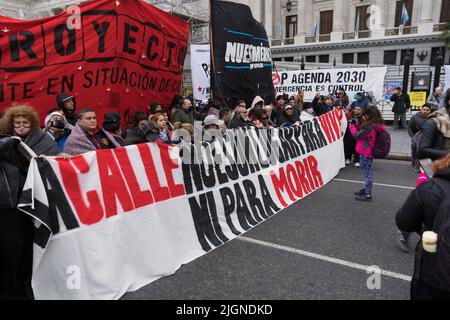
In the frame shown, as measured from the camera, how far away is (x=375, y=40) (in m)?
36.7

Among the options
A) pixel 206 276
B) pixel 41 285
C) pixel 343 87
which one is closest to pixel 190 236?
pixel 206 276

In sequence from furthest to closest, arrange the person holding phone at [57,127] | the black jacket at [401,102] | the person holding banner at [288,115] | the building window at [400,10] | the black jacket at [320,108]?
the building window at [400,10], the black jacket at [401,102], the black jacket at [320,108], the person holding banner at [288,115], the person holding phone at [57,127]

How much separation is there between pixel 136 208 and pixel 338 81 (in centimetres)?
1221

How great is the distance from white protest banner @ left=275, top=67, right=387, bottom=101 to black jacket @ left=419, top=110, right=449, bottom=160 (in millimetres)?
9750

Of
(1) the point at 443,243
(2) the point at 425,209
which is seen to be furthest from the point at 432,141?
(1) the point at 443,243

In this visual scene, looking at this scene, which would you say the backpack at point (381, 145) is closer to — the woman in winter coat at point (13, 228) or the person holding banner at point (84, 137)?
the person holding banner at point (84, 137)

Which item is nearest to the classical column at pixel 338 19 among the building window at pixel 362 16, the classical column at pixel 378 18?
the building window at pixel 362 16

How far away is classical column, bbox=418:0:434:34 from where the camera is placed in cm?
3375

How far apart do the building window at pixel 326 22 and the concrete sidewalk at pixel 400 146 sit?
30.0m

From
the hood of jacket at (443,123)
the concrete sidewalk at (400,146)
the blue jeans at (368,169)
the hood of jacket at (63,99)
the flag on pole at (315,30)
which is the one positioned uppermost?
the flag on pole at (315,30)

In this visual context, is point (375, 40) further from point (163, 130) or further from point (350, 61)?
point (163, 130)

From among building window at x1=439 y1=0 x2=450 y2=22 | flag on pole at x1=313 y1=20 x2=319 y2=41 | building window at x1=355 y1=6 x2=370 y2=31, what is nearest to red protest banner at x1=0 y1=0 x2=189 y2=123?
flag on pole at x1=313 y1=20 x2=319 y2=41

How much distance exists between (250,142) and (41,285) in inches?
127

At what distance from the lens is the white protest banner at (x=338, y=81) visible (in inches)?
533
